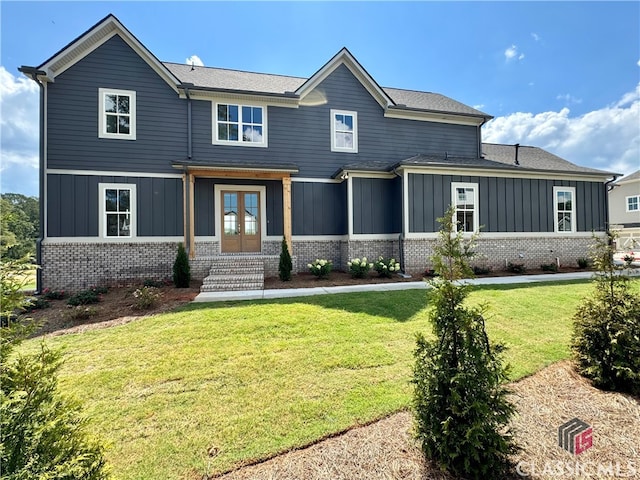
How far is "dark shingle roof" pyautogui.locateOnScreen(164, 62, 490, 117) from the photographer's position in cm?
1159

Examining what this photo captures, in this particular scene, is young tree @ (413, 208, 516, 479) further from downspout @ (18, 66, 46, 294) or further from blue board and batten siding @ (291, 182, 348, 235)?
downspout @ (18, 66, 46, 294)

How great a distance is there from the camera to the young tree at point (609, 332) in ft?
11.1

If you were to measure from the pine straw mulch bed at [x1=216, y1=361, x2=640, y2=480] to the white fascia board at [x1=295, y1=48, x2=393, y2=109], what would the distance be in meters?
12.0

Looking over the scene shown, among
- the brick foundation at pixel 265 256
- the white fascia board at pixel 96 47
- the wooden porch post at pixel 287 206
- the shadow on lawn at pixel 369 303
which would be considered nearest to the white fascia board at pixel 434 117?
the wooden porch post at pixel 287 206

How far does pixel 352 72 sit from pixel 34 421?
1393cm

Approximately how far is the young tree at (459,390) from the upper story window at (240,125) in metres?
10.6

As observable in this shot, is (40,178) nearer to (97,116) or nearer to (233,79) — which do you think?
(97,116)

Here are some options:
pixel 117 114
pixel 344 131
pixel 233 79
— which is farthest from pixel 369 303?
pixel 233 79

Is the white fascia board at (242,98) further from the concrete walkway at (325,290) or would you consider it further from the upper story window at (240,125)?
the concrete walkway at (325,290)

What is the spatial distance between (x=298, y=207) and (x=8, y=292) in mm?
9981

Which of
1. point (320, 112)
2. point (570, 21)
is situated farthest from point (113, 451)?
point (570, 21)

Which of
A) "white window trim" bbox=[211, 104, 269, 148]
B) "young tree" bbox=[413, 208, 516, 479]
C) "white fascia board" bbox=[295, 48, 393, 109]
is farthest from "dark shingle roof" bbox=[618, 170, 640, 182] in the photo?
"young tree" bbox=[413, 208, 516, 479]

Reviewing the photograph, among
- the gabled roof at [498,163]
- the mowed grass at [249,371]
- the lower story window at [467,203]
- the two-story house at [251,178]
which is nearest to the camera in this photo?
the mowed grass at [249,371]

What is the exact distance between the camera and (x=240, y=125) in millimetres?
11367
